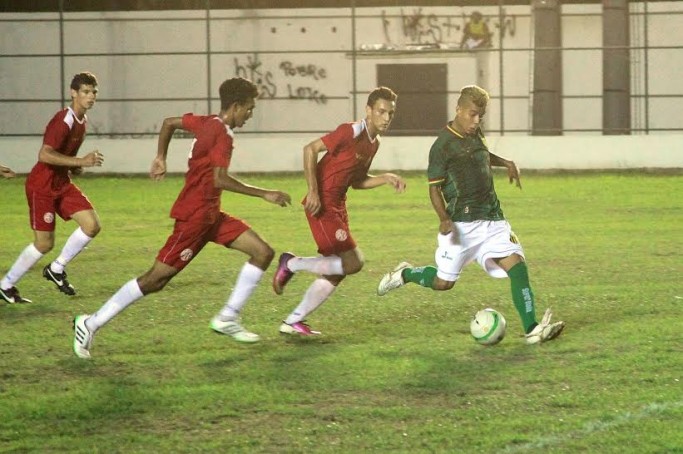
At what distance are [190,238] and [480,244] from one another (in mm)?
1750

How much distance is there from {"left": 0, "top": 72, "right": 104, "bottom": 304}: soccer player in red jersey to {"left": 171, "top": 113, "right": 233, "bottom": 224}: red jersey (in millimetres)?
2038

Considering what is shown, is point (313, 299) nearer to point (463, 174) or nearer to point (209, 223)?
point (209, 223)

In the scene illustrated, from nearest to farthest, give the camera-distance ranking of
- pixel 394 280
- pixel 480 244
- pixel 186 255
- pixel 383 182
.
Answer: pixel 186 255 → pixel 480 244 → pixel 383 182 → pixel 394 280

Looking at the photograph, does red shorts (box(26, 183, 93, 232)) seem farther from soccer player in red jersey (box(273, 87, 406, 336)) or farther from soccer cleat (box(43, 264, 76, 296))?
soccer player in red jersey (box(273, 87, 406, 336))

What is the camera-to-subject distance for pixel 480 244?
8219 mm

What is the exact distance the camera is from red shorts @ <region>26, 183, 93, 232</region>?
10.2 metres

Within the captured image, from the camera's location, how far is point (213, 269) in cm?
1196

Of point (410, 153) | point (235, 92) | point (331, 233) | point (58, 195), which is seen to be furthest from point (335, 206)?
point (410, 153)

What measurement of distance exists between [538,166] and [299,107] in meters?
9.51

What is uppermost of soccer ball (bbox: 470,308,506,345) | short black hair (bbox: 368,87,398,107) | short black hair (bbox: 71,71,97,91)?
short black hair (bbox: 71,71,97,91)

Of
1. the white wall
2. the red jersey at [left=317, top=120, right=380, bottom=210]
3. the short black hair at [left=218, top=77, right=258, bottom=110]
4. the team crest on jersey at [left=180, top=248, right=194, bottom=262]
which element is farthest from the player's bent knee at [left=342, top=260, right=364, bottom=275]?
the white wall

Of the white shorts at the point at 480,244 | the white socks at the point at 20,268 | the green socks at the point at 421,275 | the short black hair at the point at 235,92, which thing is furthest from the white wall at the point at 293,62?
the short black hair at the point at 235,92

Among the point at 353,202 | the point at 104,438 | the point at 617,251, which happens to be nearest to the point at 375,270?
the point at 617,251

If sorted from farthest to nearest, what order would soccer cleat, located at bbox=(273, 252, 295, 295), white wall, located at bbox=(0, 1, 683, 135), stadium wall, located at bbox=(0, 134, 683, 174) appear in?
→ 1. white wall, located at bbox=(0, 1, 683, 135)
2. stadium wall, located at bbox=(0, 134, 683, 174)
3. soccer cleat, located at bbox=(273, 252, 295, 295)
